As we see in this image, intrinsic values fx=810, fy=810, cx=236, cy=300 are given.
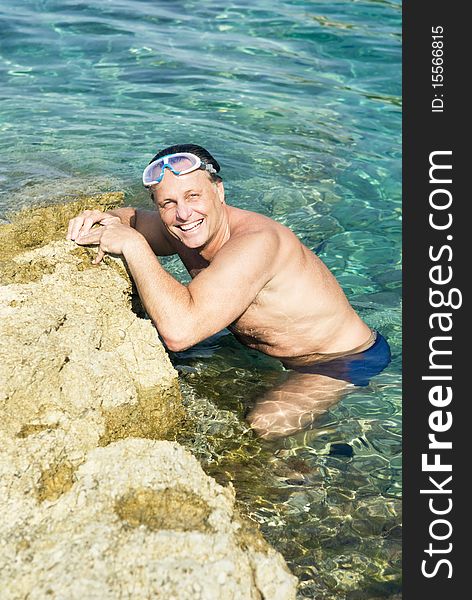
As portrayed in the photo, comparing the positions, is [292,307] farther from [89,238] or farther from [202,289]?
[89,238]

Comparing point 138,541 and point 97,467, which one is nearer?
point 138,541

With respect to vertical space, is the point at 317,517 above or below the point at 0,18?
below

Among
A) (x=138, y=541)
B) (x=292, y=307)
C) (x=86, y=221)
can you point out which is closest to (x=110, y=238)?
(x=86, y=221)

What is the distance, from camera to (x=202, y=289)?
3.79 meters

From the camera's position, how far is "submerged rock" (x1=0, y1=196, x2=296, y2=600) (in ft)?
8.29

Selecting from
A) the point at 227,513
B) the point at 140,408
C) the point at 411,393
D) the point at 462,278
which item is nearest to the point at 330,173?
the point at 462,278

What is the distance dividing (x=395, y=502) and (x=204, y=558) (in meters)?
1.44

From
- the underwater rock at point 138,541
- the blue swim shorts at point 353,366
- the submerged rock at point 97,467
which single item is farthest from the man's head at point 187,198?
the underwater rock at point 138,541

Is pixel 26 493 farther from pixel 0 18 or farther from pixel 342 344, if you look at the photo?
pixel 0 18

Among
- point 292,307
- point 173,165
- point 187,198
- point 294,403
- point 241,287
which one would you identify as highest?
point 173,165

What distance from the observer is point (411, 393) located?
3918 millimetres

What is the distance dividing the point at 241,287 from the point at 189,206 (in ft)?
1.82

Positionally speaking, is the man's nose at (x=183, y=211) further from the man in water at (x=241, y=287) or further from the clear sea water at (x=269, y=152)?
the clear sea water at (x=269, y=152)

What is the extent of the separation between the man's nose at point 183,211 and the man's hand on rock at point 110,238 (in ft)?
0.82
